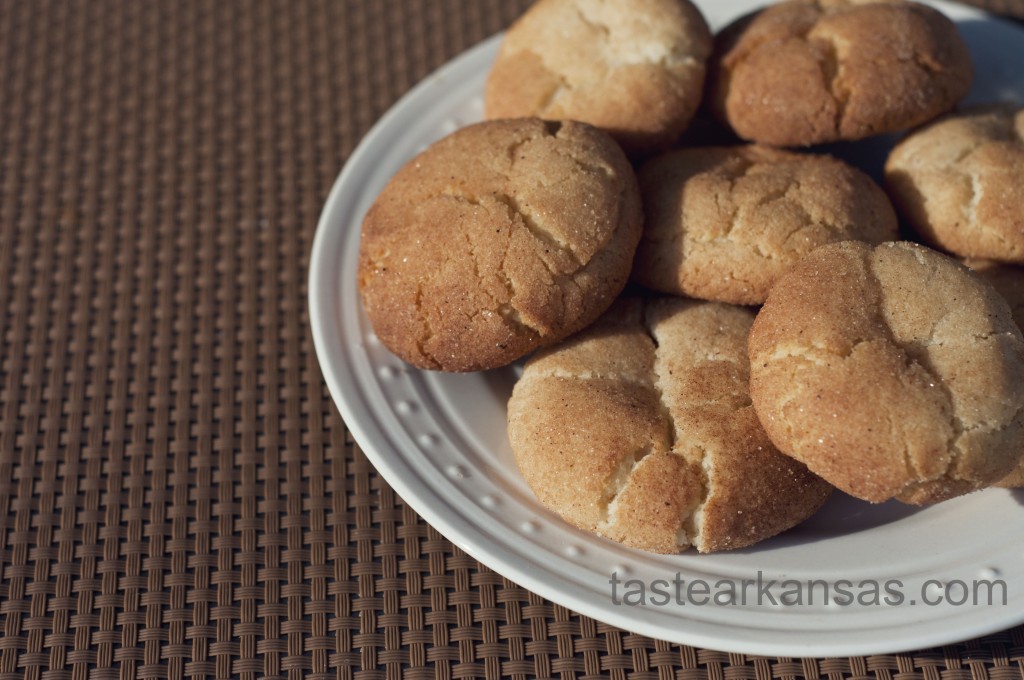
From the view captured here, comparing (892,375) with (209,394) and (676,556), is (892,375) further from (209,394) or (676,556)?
(209,394)

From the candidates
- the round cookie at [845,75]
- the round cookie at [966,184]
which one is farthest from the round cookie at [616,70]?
the round cookie at [966,184]

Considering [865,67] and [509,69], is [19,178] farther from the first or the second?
[865,67]

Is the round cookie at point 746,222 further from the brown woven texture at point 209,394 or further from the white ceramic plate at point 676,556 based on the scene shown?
the brown woven texture at point 209,394

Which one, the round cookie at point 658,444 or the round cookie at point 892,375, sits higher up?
the round cookie at point 892,375

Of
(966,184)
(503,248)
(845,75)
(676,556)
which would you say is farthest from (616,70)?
(676,556)

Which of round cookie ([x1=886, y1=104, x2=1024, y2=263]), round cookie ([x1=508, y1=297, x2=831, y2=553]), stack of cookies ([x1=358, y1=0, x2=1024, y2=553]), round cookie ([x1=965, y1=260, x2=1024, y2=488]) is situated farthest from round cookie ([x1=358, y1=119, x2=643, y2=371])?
round cookie ([x1=965, y1=260, x2=1024, y2=488])

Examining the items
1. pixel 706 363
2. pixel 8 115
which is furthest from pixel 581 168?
pixel 8 115
